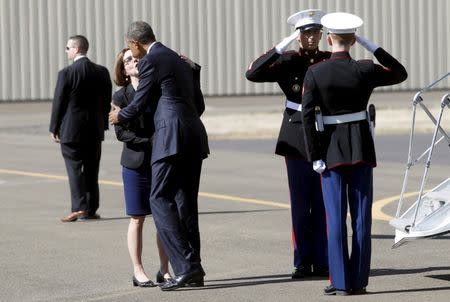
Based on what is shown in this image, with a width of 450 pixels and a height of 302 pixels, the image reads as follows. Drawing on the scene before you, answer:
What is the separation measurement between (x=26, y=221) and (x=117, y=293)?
3.90 meters

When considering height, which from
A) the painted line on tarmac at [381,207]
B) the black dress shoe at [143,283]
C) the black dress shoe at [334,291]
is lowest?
the painted line on tarmac at [381,207]

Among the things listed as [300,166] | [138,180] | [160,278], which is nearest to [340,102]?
[300,166]

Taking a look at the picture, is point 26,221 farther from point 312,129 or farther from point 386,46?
point 386,46

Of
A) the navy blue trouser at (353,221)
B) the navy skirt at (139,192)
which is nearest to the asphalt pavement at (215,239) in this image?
the navy blue trouser at (353,221)

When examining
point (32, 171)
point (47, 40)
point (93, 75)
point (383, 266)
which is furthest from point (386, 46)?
point (383, 266)

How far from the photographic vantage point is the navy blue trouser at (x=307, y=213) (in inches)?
375

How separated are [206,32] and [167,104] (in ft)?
74.5

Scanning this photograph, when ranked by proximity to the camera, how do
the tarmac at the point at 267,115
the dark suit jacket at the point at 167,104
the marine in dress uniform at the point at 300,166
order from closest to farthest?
the dark suit jacket at the point at 167,104
the marine in dress uniform at the point at 300,166
the tarmac at the point at 267,115

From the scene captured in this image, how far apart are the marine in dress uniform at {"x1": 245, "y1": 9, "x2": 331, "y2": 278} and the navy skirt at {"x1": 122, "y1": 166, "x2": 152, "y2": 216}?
969 millimetres

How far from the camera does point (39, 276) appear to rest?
9.73 metres

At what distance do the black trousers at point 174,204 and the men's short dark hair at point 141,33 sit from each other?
800mm

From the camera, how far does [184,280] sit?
29.6 ft

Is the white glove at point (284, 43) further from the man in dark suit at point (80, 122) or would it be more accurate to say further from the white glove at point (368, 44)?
the man in dark suit at point (80, 122)

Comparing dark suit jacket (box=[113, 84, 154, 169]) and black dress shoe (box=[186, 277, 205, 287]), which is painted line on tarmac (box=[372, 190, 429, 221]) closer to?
black dress shoe (box=[186, 277, 205, 287])
